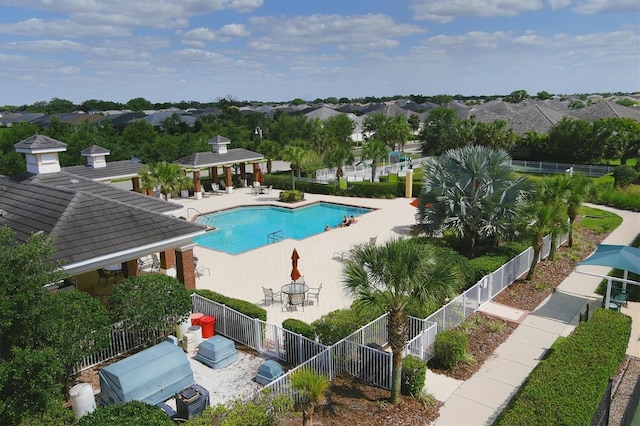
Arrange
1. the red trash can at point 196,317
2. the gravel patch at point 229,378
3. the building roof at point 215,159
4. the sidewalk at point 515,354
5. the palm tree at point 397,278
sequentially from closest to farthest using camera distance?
the palm tree at point 397,278 → the sidewalk at point 515,354 → the gravel patch at point 229,378 → the red trash can at point 196,317 → the building roof at point 215,159

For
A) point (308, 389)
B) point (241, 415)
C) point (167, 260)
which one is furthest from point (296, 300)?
point (241, 415)

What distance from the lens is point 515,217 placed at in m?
17.5

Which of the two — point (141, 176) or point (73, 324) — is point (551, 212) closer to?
point (73, 324)

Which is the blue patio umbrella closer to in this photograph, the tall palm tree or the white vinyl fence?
the tall palm tree

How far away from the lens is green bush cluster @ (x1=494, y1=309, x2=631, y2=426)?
8.55m

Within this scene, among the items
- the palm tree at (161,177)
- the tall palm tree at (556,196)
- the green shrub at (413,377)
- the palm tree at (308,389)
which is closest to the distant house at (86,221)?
the palm tree at (308,389)

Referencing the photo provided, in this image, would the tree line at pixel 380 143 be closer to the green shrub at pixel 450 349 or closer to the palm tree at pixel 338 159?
the palm tree at pixel 338 159

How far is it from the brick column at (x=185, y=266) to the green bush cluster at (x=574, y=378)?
10.8 m

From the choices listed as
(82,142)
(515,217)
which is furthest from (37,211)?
(82,142)

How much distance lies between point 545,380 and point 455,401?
6.93 feet

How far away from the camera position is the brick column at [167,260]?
18.4 metres

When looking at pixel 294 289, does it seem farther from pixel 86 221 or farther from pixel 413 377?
pixel 86 221

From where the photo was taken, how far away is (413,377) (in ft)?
34.8

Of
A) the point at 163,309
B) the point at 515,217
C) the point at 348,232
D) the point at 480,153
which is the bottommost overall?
the point at 348,232
